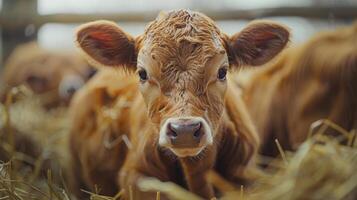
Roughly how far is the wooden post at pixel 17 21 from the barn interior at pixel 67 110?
1 cm

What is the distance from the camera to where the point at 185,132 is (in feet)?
10.8

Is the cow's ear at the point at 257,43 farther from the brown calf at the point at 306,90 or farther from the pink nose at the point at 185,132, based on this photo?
the brown calf at the point at 306,90

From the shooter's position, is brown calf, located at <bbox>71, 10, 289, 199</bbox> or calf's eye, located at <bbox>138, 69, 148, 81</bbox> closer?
brown calf, located at <bbox>71, 10, 289, 199</bbox>

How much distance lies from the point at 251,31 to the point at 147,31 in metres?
0.62

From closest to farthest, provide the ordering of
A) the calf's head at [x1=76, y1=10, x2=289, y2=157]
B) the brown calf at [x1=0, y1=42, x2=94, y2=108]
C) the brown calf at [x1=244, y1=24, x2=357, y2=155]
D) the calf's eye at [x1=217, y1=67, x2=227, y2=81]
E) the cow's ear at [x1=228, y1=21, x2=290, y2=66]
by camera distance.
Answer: the calf's head at [x1=76, y1=10, x2=289, y2=157] → the calf's eye at [x1=217, y1=67, x2=227, y2=81] → the cow's ear at [x1=228, y1=21, x2=290, y2=66] → the brown calf at [x1=244, y1=24, x2=357, y2=155] → the brown calf at [x1=0, y1=42, x2=94, y2=108]

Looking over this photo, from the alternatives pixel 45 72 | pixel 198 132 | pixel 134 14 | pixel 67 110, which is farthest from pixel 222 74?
pixel 45 72

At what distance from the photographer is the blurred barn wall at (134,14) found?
6750 mm

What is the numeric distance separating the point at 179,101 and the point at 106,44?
793 mm

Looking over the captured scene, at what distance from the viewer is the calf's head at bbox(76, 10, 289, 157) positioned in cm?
342

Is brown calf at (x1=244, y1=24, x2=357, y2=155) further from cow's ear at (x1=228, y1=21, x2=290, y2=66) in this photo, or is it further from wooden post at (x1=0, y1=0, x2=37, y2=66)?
wooden post at (x1=0, y1=0, x2=37, y2=66)

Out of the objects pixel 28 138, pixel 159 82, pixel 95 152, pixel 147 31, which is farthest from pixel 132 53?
pixel 28 138

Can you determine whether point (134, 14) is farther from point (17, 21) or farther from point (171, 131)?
point (171, 131)

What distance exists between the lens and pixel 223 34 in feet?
12.9

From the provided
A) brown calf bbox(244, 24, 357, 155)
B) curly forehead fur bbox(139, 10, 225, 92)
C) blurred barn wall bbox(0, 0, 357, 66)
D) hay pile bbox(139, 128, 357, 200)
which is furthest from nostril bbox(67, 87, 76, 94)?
hay pile bbox(139, 128, 357, 200)
